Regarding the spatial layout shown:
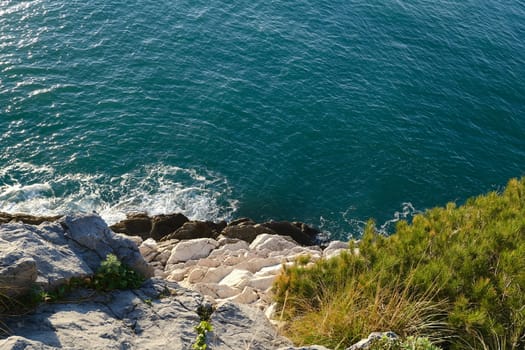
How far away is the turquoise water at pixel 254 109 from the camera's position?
41.5 meters

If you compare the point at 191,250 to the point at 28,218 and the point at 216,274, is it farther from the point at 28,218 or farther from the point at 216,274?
the point at 28,218

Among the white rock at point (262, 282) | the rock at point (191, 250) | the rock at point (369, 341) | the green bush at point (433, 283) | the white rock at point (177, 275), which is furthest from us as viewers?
the rock at point (191, 250)

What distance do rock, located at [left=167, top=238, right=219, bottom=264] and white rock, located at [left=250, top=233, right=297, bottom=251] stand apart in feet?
8.73

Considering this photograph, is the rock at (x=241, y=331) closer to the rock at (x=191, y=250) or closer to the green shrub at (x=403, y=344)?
the green shrub at (x=403, y=344)

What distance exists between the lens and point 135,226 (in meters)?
37.4

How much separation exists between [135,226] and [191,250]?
6841mm

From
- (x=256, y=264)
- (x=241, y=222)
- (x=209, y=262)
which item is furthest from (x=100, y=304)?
(x=241, y=222)

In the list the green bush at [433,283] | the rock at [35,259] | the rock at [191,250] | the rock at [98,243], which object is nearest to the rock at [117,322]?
the rock at [35,259]

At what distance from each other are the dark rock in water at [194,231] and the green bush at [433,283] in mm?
17922

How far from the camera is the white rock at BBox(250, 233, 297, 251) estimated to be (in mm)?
33344

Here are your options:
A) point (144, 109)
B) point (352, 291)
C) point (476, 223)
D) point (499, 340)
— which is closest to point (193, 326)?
point (352, 291)

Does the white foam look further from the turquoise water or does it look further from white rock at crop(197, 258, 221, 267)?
white rock at crop(197, 258, 221, 267)

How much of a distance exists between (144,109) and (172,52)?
931cm

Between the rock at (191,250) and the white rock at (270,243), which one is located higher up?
the rock at (191,250)
